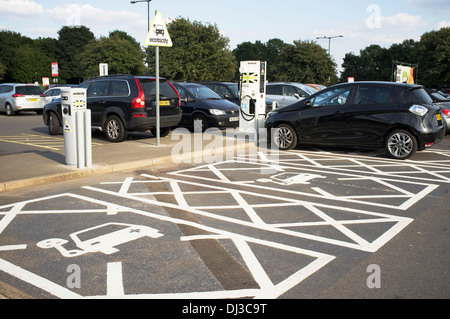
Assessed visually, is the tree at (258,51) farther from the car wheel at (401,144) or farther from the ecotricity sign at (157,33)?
the car wheel at (401,144)

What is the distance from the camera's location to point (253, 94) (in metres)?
13.6

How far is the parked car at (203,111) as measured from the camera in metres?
14.7

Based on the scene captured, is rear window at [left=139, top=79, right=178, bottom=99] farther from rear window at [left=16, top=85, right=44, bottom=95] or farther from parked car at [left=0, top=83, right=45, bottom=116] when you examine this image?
rear window at [left=16, top=85, right=44, bottom=95]

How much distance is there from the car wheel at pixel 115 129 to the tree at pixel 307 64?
132 ft

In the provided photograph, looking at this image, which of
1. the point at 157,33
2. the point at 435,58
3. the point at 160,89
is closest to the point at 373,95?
the point at 157,33

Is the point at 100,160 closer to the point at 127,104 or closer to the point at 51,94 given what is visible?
the point at 127,104

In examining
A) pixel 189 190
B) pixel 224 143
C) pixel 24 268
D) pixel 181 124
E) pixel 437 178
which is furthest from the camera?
pixel 181 124

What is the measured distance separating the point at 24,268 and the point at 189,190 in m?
3.49

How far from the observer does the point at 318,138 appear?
11.3 m

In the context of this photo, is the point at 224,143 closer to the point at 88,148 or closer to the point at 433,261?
the point at 88,148

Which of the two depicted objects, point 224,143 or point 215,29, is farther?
point 215,29

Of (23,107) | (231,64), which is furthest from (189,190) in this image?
(231,64)

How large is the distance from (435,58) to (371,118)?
48.3m
